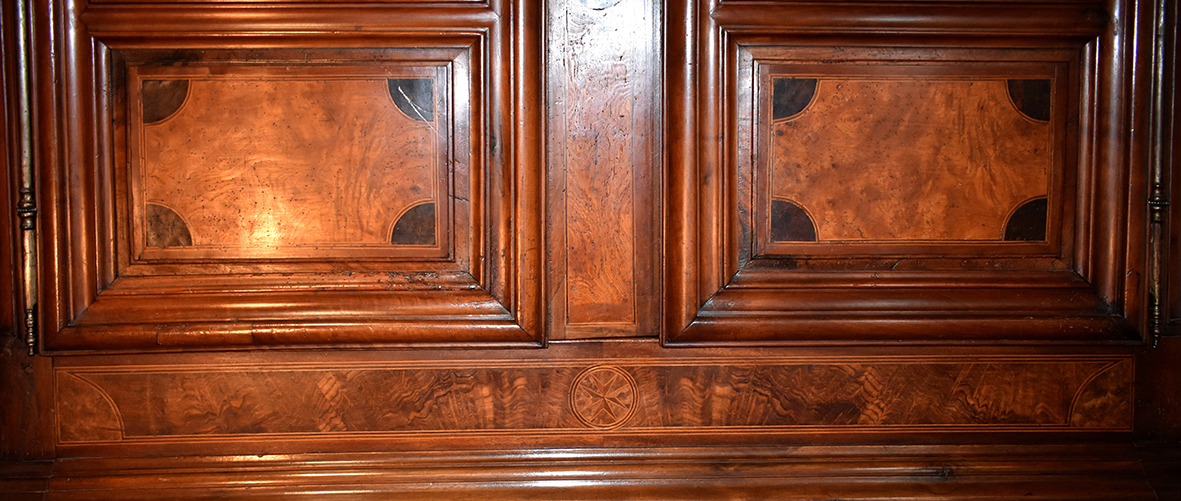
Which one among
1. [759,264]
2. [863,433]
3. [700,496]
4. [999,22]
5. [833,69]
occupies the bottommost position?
[700,496]

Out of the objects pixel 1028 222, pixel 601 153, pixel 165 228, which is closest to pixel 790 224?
pixel 601 153

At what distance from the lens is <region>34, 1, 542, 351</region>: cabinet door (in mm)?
1521

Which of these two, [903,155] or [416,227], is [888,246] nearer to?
[903,155]

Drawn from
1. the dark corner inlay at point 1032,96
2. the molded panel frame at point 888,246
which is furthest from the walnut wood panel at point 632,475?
the dark corner inlay at point 1032,96

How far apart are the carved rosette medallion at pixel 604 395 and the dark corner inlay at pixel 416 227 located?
1.74 ft

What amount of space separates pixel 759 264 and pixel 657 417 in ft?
1.56

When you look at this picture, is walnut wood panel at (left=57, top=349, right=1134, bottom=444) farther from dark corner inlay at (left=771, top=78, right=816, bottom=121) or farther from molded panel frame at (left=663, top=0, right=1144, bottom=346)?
dark corner inlay at (left=771, top=78, right=816, bottom=121)

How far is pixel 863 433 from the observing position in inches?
63.1

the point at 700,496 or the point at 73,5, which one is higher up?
the point at 73,5

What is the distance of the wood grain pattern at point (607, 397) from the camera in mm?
1563

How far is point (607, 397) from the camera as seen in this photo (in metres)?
1.58

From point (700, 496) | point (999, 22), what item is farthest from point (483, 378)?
point (999, 22)

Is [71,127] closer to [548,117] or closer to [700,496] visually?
[548,117]

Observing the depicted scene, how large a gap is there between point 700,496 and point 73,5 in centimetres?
197
